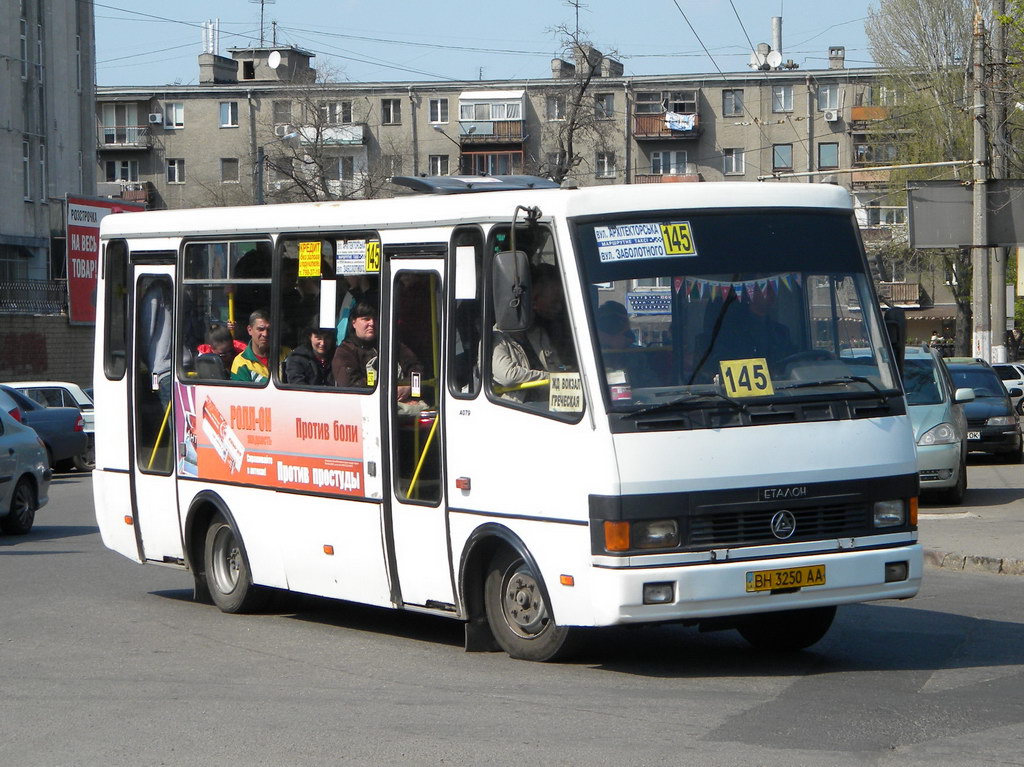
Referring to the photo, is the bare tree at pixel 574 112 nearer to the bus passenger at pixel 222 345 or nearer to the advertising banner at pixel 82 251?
the advertising banner at pixel 82 251

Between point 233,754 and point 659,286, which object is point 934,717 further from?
point 233,754

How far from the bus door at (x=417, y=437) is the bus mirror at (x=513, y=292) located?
1041 mm

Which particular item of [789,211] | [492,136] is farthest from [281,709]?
[492,136]

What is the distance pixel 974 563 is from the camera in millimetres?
13266

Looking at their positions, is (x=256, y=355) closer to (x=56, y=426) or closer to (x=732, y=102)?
(x=56, y=426)

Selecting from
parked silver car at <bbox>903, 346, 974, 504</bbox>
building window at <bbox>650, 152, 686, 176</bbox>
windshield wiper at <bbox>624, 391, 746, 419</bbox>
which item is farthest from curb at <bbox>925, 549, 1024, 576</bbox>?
building window at <bbox>650, 152, 686, 176</bbox>

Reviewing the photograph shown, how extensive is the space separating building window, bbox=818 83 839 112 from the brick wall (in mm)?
50316

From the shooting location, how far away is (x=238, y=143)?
84938 mm

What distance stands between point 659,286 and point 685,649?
91.8 inches

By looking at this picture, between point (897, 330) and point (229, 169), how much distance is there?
78.6 metres

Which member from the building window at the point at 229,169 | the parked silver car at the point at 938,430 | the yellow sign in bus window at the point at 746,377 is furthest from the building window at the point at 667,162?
the yellow sign in bus window at the point at 746,377

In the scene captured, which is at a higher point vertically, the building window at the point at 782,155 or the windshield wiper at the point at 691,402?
the building window at the point at 782,155

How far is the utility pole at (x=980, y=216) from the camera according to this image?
28.3 meters

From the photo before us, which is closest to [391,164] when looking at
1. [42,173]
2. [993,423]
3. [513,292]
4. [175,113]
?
[175,113]
